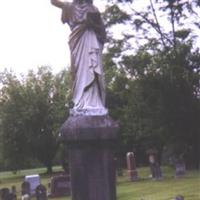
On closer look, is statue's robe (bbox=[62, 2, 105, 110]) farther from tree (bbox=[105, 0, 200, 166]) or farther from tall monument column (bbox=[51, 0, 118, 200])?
tree (bbox=[105, 0, 200, 166])

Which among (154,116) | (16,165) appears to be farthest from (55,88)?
(154,116)

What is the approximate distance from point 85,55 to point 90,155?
4.62 feet

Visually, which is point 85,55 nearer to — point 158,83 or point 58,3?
point 58,3

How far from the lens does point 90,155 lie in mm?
8250

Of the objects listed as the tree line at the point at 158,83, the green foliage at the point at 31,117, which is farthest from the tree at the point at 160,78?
the green foliage at the point at 31,117

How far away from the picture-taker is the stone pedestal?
8.20 m

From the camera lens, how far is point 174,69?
115 feet

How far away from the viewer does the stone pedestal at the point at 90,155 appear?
820 cm

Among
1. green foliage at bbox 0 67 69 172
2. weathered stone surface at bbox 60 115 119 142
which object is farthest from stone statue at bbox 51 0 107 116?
green foliage at bbox 0 67 69 172

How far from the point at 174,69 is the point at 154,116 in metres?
4.32

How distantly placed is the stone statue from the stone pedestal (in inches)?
9.7

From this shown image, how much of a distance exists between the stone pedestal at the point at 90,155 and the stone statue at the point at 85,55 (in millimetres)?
247

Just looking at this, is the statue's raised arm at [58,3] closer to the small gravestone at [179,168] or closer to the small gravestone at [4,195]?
the small gravestone at [4,195]

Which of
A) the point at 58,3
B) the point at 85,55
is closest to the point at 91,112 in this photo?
the point at 85,55
